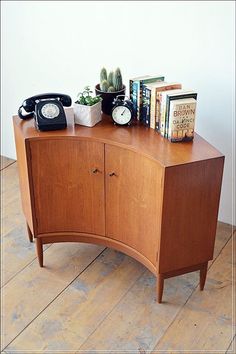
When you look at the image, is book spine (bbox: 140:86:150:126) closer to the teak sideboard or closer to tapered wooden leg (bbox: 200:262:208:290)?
the teak sideboard

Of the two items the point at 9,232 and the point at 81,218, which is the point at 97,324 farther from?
the point at 9,232

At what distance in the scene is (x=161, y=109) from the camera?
6.28 ft

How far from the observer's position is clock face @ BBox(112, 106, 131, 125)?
6.55ft

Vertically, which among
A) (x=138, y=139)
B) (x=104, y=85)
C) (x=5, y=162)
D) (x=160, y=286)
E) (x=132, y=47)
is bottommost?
(x=160, y=286)

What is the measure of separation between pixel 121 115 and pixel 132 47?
1.96 ft

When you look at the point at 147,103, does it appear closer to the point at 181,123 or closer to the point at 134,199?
the point at 181,123

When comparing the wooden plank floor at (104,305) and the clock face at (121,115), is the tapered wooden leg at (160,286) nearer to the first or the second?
the wooden plank floor at (104,305)

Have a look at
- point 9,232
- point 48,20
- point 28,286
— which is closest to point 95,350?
point 28,286

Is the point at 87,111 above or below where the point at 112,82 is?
below

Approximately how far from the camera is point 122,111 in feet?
6.57

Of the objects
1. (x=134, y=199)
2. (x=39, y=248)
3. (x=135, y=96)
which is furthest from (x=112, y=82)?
(x=39, y=248)

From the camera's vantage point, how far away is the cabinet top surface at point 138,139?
5.87ft

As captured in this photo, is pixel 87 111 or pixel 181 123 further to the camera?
pixel 87 111

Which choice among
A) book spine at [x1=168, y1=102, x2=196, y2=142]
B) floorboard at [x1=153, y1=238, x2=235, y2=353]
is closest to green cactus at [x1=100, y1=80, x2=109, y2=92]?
book spine at [x1=168, y1=102, x2=196, y2=142]
